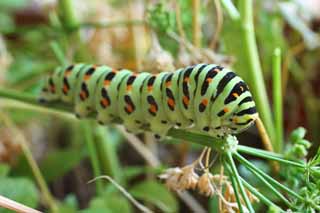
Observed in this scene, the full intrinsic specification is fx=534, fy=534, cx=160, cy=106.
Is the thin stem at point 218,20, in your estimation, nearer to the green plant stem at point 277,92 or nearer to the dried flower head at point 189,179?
the green plant stem at point 277,92

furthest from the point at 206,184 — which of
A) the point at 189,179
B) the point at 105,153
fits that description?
the point at 105,153

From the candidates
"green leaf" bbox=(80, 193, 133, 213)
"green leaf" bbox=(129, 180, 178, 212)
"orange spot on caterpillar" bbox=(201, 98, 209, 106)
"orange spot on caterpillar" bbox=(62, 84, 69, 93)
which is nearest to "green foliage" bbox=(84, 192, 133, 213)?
"green leaf" bbox=(80, 193, 133, 213)

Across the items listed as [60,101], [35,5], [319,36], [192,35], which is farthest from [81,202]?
[35,5]

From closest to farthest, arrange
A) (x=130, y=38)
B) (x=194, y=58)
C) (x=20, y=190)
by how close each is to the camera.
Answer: (x=20, y=190) < (x=194, y=58) < (x=130, y=38)

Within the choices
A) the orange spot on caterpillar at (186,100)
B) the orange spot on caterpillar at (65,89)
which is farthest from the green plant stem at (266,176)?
the orange spot on caterpillar at (65,89)

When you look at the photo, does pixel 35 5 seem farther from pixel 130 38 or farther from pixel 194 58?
pixel 194 58

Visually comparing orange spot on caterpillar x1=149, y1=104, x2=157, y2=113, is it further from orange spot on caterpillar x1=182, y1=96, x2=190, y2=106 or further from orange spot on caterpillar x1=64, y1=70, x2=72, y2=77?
orange spot on caterpillar x1=64, y1=70, x2=72, y2=77
